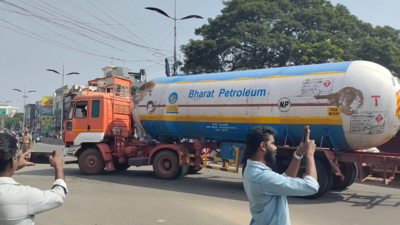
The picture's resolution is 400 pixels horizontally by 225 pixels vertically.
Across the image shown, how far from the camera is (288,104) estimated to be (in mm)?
9078

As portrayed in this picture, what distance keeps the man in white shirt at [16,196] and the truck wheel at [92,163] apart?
410 inches

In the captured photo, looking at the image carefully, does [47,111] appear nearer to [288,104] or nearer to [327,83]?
[288,104]

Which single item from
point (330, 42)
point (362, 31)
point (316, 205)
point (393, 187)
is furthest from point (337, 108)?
point (362, 31)

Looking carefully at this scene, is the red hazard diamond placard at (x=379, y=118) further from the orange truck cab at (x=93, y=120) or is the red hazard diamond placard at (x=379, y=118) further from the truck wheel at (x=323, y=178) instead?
the orange truck cab at (x=93, y=120)

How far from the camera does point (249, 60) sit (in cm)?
2027

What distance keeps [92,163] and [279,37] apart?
1205 cm

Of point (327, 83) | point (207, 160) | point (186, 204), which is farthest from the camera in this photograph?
point (207, 160)

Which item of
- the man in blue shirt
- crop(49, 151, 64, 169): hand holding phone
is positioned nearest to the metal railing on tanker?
the man in blue shirt

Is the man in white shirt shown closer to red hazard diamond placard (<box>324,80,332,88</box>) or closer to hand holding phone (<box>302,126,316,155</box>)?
hand holding phone (<box>302,126,316,155</box>)

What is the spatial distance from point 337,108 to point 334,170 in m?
1.44

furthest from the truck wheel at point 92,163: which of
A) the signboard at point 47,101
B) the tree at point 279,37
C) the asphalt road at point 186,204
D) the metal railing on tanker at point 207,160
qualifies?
the signboard at point 47,101

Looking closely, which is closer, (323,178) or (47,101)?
(323,178)

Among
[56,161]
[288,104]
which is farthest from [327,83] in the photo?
[56,161]

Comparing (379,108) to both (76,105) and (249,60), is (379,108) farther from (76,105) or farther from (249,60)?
(249,60)
